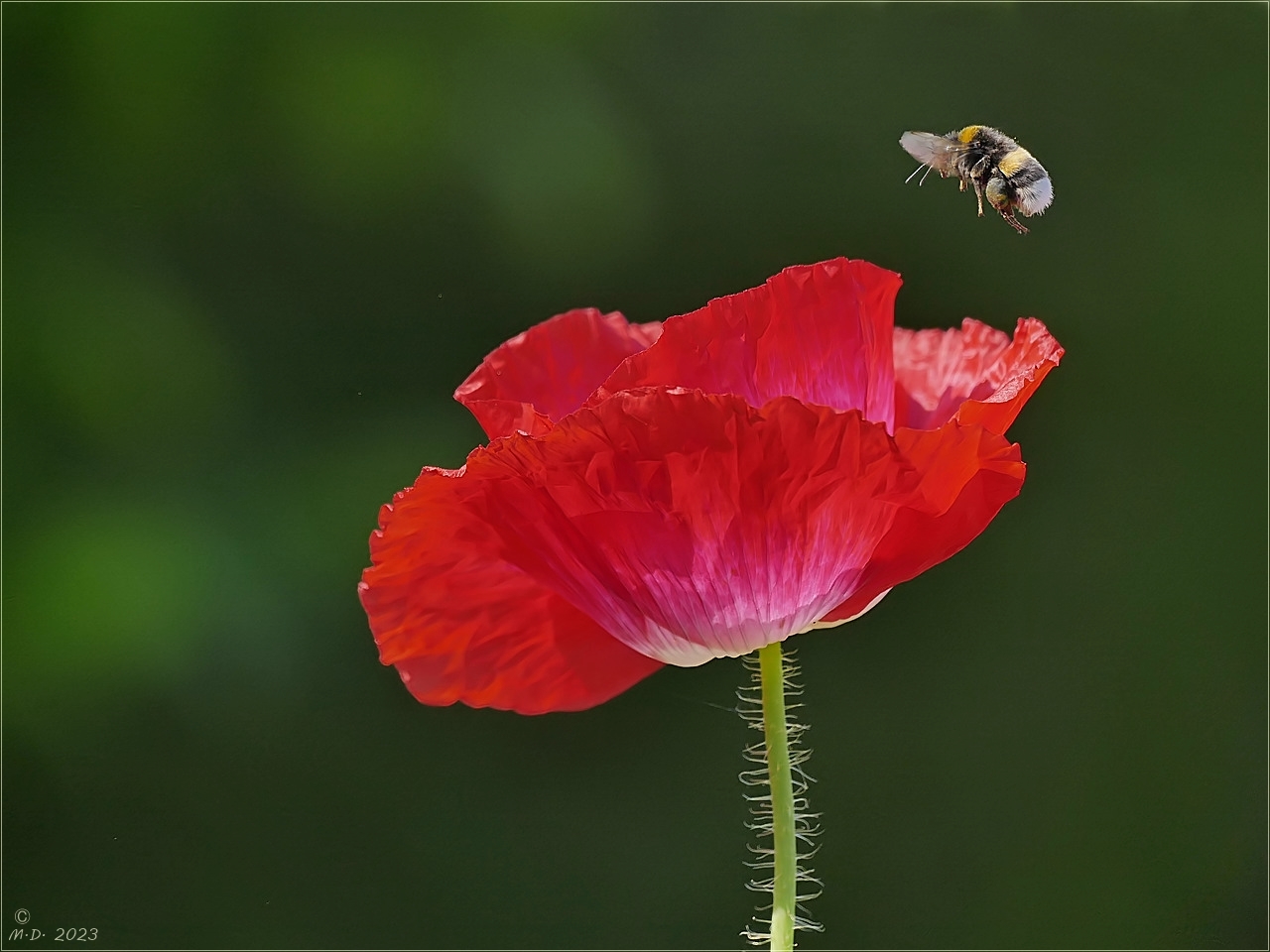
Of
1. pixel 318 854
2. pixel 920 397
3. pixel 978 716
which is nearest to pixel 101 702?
pixel 318 854

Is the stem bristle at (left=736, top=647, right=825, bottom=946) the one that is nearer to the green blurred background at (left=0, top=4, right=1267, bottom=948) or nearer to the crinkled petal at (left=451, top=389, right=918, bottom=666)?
the crinkled petal at (left=451, top=389, right=918, bottom=666)

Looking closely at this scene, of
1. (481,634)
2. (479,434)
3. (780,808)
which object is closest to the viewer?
(780,808)

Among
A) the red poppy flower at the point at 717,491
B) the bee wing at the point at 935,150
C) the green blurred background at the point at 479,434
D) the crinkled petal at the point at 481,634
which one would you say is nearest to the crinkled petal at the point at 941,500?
the red poppy flower at the point at 717,491

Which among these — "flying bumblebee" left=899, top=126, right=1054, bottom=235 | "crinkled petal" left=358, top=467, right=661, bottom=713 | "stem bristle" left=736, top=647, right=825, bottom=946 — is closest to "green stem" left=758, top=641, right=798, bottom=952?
"stem bristle" left=736, top=647, right=825, bottom=946

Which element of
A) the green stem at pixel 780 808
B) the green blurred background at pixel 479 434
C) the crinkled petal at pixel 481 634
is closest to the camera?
the green stem at pixel 780 808

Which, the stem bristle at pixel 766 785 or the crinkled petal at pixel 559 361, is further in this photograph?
the crinkled petal at pixel 559 361

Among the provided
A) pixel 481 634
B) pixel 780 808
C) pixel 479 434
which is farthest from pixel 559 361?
pixel 479 434

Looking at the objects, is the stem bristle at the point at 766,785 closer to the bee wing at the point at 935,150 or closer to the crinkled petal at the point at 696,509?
the crinkled petal at the point at 696,509

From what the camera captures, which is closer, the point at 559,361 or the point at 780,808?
the point at 780,808

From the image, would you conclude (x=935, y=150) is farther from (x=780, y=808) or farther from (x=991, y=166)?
(x=780, y=808)
